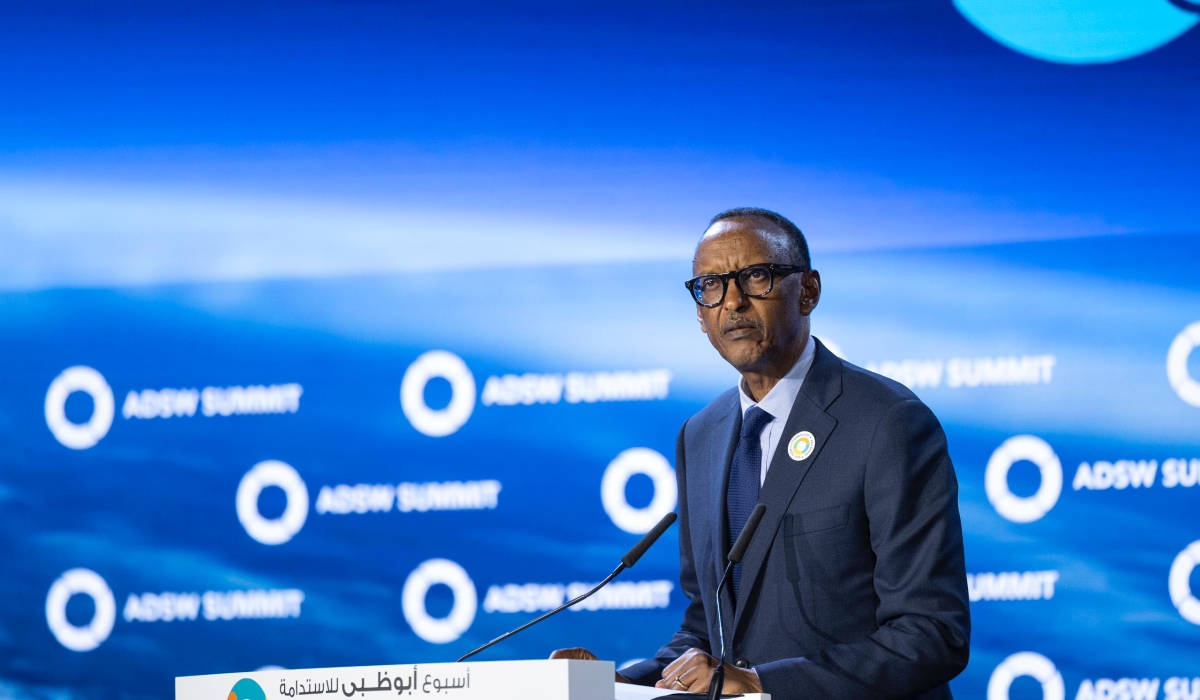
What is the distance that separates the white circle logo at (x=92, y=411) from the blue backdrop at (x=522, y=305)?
1 centimetres

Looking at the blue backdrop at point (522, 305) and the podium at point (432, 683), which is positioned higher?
the blue backdrop at point (522, 305)

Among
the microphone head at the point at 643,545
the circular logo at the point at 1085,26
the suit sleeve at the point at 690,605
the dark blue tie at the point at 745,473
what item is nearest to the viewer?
the microphone head at the point at 643,545

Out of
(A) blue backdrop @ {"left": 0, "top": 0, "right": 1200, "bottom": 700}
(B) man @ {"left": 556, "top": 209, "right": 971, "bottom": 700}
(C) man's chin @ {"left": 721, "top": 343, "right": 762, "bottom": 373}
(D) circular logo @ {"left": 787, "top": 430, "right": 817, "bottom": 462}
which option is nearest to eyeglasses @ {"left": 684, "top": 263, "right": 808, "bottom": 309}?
(B) man @ {"left": 556, "top": 209, "right": 971, "bottom": 700}

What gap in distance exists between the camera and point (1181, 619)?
426 centimetres

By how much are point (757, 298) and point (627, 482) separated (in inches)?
70.3

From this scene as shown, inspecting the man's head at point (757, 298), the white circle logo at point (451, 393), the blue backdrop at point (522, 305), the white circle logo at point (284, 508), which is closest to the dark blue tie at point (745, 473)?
the man's head at point (757, 298)

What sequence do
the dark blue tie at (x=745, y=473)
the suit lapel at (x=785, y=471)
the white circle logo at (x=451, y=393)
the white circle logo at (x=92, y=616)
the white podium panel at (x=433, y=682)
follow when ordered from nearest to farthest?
the white podium panel at (x=433, y=682), the suit lapel at (x=785, y=471), the dark blue tie at (x=745, y=473), the white circle logo at (x=451, y=393), the white circle logo at (x=92, y=616)

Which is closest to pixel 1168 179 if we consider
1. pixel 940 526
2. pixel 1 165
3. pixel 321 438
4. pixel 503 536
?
pixel 940 526

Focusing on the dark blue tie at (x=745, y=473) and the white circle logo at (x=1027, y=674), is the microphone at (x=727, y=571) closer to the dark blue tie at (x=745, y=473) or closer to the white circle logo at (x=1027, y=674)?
the dark blue tie at (x=745, y=473)

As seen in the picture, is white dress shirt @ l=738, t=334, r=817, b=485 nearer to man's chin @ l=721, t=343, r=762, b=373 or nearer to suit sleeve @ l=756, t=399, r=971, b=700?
man's chin @ l=721, t=343, r=762, b=373

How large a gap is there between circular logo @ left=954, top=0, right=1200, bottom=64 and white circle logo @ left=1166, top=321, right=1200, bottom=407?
99 centimetres

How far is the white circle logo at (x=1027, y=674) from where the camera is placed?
4332mm

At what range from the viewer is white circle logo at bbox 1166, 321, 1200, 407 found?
4.34 metres

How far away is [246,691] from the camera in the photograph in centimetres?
224
